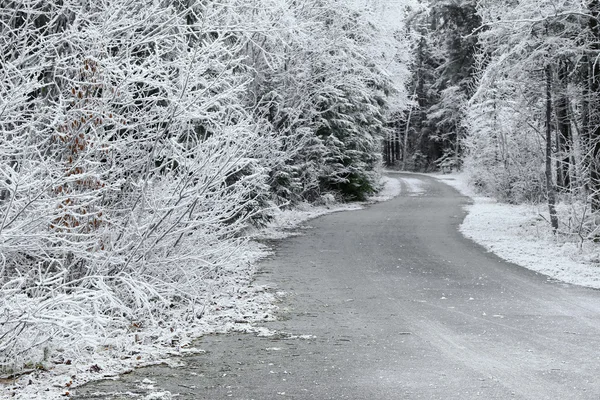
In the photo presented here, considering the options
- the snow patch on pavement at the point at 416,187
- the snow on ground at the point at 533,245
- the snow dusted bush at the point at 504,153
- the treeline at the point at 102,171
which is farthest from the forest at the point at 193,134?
the snow patch on pavement at the point at 416,187

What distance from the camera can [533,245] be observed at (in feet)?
51.2

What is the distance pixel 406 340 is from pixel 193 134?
20.3 ft

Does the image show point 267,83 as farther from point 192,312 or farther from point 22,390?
point 22,390

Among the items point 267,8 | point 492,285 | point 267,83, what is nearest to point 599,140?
point 492,285

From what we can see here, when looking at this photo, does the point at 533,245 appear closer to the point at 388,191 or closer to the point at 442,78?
the point at 388,191

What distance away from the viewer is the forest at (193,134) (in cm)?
654

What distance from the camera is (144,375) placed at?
6078mm

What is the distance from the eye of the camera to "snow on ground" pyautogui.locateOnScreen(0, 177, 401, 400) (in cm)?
557

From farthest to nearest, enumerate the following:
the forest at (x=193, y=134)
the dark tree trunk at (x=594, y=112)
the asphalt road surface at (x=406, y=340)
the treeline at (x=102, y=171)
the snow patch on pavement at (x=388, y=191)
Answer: the snow patch on pavement at (x=388, y=191)
the dark tree trunk at (x=594, y=112)
the forest at (x=193, y=134)
the treeline at (x=102, y=171)
the asphalt road surface at (x=406, y=340)

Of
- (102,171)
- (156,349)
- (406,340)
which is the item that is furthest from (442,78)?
(156,349)

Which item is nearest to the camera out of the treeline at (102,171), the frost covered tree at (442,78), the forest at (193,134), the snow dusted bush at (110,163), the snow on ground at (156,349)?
the snow on ground at (156,349)

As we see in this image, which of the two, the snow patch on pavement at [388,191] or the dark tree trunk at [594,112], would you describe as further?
the snow patch on pavement at [388,191]

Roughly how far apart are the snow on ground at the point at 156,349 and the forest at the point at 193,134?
0.54 ft

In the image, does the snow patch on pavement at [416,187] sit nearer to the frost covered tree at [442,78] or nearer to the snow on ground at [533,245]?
the frost covered tree at [442,78]
